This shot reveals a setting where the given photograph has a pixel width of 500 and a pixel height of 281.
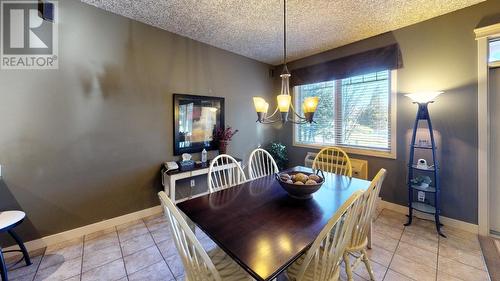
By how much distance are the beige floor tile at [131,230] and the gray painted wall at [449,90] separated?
3476 millimetres

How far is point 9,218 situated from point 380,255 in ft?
11.0

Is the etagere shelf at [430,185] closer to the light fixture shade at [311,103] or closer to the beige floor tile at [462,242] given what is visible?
the beige floor tile at [462,242]

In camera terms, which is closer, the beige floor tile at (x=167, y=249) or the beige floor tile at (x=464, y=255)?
the beige floor tile at (x=464, y=255)

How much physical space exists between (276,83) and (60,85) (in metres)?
3.52

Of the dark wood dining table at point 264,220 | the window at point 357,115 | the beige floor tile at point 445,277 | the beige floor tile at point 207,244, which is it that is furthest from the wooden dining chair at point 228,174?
the window at point 357,115

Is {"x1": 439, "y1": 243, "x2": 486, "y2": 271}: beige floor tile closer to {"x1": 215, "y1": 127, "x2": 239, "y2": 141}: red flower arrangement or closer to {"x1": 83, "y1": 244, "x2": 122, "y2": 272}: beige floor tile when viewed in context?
{"x1": 215, "y1": 127, "x2": 239, "y2": 141}: red flower arrangement

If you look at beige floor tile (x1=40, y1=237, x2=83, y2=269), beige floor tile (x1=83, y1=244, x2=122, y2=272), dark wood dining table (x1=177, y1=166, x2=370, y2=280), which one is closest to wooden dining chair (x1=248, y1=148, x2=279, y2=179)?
dark wood dining table (x1=177, y1=166, x2=370, y2=280)

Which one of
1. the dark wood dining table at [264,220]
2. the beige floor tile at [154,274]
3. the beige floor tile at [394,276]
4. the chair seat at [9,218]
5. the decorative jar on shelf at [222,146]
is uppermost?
the decorative jar on shelf at [222,146]

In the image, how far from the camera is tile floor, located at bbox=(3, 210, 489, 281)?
5.72 ft

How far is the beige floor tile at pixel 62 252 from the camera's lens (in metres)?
1.93

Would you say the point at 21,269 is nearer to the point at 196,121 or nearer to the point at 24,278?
the point at 24,278

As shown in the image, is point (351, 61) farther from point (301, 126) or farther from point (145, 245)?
point (145, 245)

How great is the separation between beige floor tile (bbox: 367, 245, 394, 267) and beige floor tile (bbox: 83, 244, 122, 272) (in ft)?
8.05

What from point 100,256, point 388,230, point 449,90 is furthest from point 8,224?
point 449,90
